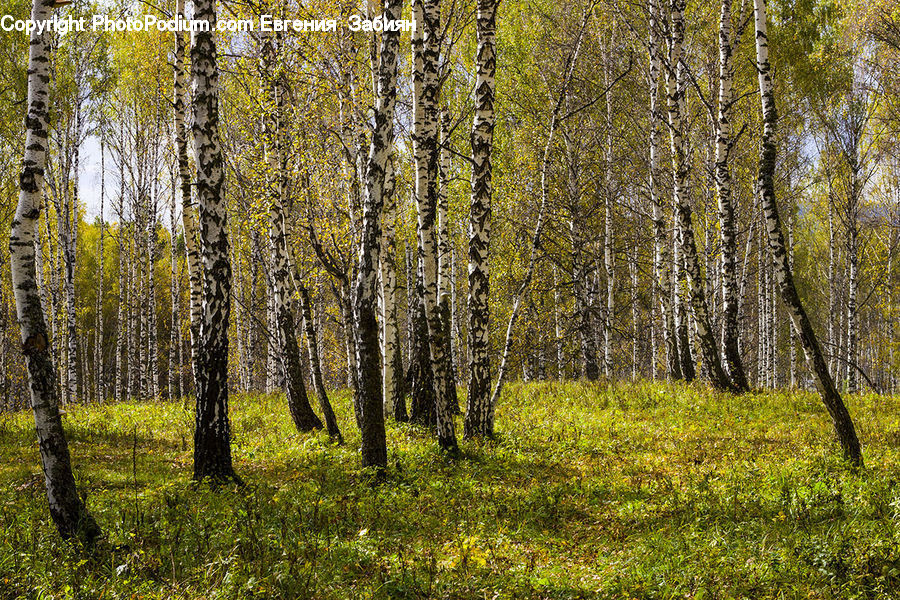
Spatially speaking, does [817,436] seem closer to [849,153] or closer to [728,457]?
[728,457]

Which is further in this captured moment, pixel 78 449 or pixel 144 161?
pixel 144 161

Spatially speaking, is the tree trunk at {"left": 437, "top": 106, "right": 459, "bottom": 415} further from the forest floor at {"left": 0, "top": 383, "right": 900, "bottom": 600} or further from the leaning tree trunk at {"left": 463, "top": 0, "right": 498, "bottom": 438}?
the forest floor at {"left": 0, "top": 383, "right": 900, "bottom": 600}

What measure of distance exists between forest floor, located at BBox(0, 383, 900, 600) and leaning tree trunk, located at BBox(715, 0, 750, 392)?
1.88m

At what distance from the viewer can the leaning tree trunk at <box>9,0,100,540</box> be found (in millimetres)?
5277

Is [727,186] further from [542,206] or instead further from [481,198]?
[481,198]

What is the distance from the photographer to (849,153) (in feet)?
58.1

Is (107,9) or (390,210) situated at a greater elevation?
(107,9)

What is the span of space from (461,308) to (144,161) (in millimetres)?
17276

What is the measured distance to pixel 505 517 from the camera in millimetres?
6391

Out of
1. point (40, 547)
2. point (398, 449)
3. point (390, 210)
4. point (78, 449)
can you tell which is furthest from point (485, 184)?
point (78, 449)

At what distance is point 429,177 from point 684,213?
610cm

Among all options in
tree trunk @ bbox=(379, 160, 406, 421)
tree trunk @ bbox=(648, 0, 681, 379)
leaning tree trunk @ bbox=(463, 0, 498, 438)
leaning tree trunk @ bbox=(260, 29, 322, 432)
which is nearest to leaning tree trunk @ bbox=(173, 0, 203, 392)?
leaning tree trunk @ bbox=(260, 29, 322, 432)

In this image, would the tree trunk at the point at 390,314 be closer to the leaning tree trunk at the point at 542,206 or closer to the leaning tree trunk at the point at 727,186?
the leaning tree trunk at the point at 542,206

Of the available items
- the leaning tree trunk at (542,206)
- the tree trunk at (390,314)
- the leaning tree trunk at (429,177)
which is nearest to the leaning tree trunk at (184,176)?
the tree trunk at (390,314)
